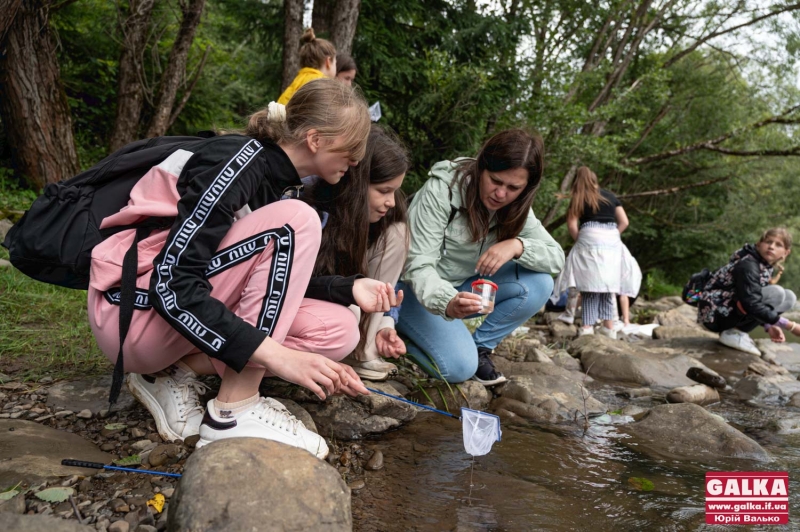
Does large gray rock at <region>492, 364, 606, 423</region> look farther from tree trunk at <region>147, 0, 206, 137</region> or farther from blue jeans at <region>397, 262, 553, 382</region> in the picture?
tree trunk at <region>147, 0, 206, 137</region>

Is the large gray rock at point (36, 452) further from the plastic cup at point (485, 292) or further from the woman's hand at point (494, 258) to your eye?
the woman's hand at point (494, 258)

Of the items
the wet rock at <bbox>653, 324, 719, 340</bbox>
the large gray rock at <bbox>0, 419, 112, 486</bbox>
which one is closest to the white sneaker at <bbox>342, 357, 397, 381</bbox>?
the large gray rock at <bbox>0, 419, 112, 486</bbox>

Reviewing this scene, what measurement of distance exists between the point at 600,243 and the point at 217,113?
4.91m

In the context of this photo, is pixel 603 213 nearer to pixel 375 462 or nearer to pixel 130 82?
pixel 375 462

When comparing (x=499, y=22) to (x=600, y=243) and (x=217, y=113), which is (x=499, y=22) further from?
(x=217, y=113)

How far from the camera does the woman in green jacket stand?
2.96 m

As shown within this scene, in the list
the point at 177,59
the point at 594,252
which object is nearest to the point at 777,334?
the point at 594,252

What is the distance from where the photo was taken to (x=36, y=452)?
193 cm

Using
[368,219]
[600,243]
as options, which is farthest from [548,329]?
[368,219]

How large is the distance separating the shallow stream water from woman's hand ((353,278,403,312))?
0.61 meters

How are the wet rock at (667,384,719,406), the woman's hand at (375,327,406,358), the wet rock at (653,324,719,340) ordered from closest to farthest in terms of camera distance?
the woman's hand at (375,327,406,358)
the wet rock at (667,384,719,406)
the wet rock at (653,324,719,340)

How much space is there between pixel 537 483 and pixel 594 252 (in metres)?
4.25

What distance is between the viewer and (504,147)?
2.95 m

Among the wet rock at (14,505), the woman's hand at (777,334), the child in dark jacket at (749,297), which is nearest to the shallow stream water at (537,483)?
the wet rock at (14,505)
